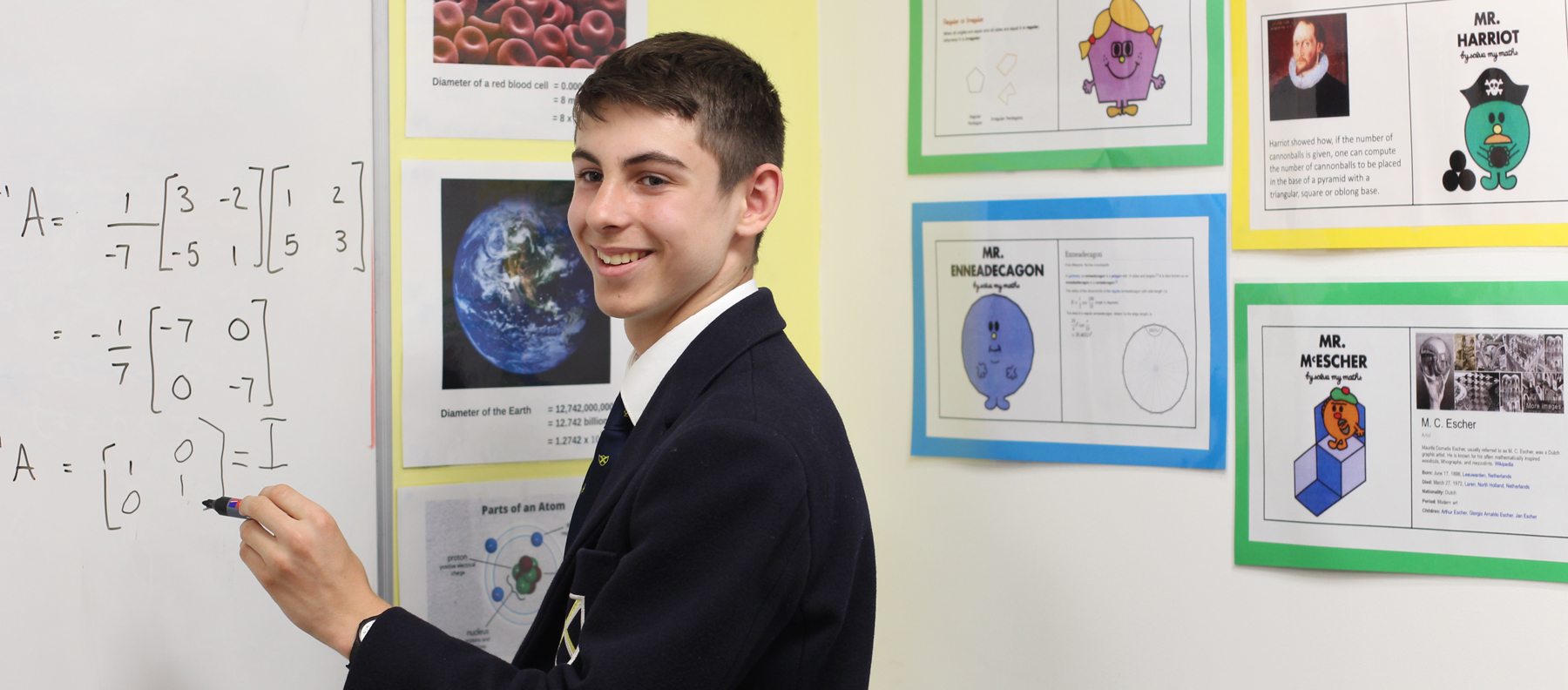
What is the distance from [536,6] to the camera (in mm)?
1186

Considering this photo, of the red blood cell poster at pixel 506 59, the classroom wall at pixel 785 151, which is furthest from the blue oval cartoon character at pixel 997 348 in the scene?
the red blood cell poster at pixel 506 59

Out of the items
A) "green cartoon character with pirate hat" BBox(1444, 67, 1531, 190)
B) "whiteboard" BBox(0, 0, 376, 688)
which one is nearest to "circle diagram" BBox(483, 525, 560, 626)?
"whiteboard" BBox(0, 0, 376, 688)

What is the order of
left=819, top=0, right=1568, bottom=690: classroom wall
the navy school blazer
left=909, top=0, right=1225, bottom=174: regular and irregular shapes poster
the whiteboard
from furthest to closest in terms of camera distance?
1. left=909, top=0, right=1225, bottom=174: regular and irregular shapes poster
2. left=819, top=0, right=1568, bottom=690: classroom wall
3. the whiteboard
4. the navy school blazer

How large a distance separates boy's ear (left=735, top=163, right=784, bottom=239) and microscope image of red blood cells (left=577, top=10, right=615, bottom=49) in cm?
45

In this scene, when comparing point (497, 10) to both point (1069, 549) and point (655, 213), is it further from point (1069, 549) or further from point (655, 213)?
point (1069, 549)

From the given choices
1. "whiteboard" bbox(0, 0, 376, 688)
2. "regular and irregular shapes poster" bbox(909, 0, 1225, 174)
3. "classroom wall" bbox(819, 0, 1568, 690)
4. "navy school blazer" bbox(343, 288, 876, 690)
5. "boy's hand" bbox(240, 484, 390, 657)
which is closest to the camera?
"navy school blazer" bbox(343, 288, 876, 690)

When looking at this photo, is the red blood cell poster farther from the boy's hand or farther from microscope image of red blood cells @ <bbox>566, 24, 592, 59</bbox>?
the boy's hand

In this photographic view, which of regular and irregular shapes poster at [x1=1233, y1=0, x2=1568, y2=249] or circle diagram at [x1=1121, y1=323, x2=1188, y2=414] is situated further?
circle diagram at [x1=1121, y1=323, x2=1188, y2=414]

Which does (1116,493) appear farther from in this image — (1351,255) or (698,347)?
(698,347)

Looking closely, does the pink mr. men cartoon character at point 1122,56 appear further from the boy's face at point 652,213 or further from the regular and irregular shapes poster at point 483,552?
the regular and irregular shapes poster at point 483,552

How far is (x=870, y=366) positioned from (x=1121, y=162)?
1.33ft

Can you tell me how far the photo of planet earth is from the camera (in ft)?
3.77

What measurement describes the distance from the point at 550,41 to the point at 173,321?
51 centimetres

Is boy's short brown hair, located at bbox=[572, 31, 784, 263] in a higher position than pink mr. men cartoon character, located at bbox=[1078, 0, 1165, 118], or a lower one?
lower
